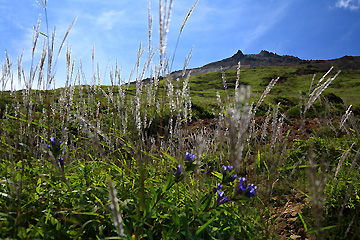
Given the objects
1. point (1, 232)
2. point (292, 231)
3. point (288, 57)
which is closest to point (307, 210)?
point (292, 231)

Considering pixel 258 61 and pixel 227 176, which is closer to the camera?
pixel 227 176

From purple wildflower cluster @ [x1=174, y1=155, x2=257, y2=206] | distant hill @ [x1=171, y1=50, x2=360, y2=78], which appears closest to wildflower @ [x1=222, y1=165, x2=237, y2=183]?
purple wildflower cluster @ [x1=174, y1=155, x2=257, y2=206]

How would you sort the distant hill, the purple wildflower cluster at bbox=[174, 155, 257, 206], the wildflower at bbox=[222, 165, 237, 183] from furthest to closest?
the distant hill < the wildflower at bbox=[222, 165, 237, 183] < the purple wildflower cluster at bbox=[174, 155, 257, 206]

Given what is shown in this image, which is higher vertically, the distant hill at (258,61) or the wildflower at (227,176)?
the distant hill at (258,61)

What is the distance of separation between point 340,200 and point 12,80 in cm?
358

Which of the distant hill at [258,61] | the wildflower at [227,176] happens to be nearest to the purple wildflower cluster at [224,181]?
the wildflower at [227,176]

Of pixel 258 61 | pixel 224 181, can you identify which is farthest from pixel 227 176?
pixel 258 61

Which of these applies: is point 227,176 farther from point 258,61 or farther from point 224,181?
point 258,61

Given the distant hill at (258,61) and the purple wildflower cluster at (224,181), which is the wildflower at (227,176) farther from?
the distant hill at (258,61)

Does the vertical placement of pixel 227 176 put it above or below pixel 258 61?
below

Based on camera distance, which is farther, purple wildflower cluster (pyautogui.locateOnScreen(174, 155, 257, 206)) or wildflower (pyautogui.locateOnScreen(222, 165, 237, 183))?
wildflower (pyautogui.locateOnScreen(222, 165, 237, 183))

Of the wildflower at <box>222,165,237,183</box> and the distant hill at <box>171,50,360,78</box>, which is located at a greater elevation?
the distant hill at <box>171,50,360,78</box>

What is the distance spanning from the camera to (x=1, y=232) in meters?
1.14

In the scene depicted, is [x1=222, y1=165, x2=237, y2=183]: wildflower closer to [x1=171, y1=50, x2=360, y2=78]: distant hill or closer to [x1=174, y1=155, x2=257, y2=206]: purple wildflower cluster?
[x1=174, y1=155, x2=257, y2=206]: purple wildflower cluster
